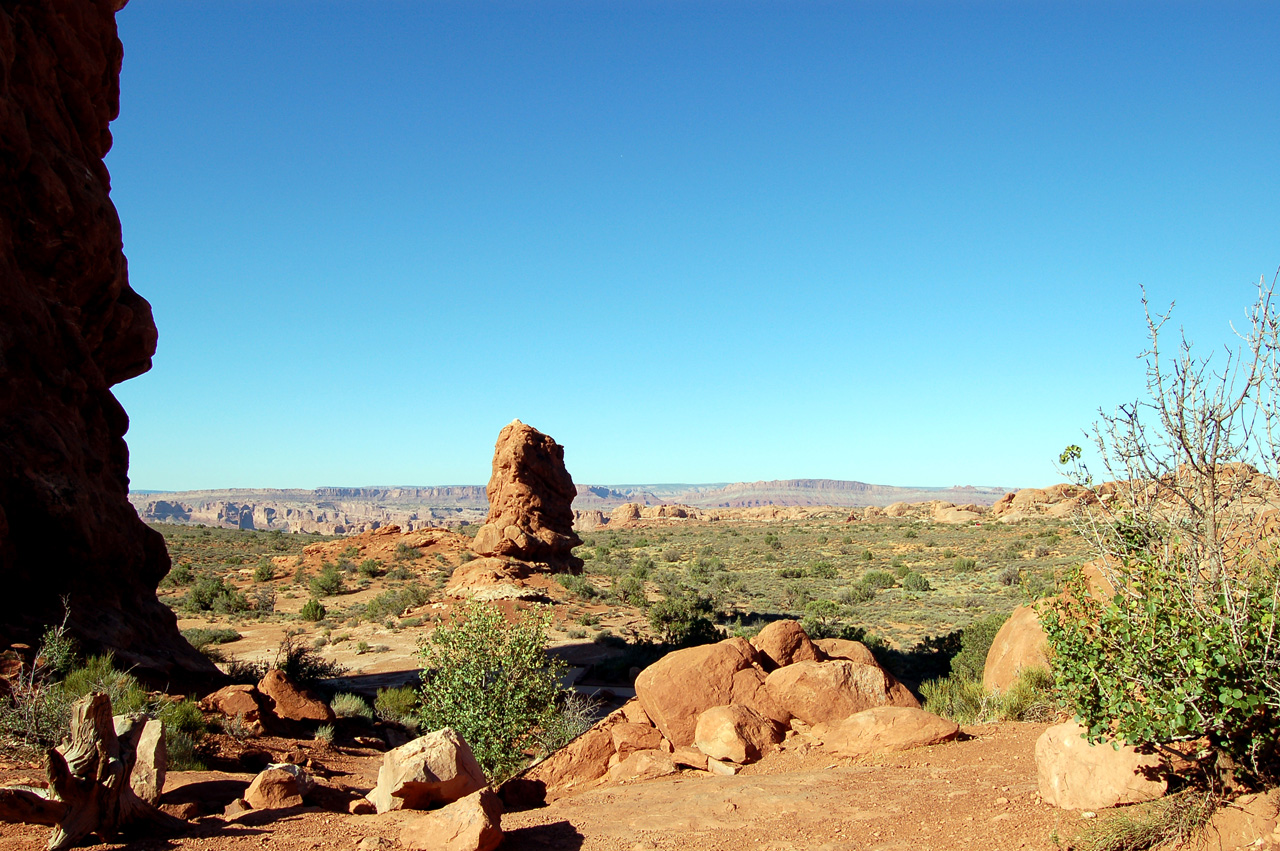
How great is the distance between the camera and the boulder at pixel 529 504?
31.3 metres

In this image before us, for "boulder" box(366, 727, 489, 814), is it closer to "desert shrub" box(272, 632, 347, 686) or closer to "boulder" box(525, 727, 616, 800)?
"boulder" box(525, 727, 616, 800)

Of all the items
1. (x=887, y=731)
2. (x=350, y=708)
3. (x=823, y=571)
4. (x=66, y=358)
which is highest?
(x=66, y=358)

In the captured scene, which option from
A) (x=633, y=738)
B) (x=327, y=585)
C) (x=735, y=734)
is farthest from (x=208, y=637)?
(x=735, y=734)

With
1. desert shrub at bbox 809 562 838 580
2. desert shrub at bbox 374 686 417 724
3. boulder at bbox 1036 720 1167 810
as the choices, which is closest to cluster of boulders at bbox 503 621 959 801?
boulder at bbox 1036 720 1167 810

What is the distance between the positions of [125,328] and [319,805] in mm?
11793

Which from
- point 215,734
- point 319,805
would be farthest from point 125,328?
point 319,805

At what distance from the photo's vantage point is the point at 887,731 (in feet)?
30.7

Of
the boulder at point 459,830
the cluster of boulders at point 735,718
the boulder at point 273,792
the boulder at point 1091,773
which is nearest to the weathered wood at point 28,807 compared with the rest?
the boulder at point 273,792

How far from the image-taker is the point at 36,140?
13.1 m

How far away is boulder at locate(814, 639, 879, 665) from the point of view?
40.6 feet

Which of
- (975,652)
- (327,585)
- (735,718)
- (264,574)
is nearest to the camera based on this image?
(735,718)

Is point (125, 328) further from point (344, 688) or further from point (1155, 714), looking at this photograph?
point (1155, 714)

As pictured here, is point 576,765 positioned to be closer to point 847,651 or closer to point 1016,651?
point 847,651

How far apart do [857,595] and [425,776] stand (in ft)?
84.6
